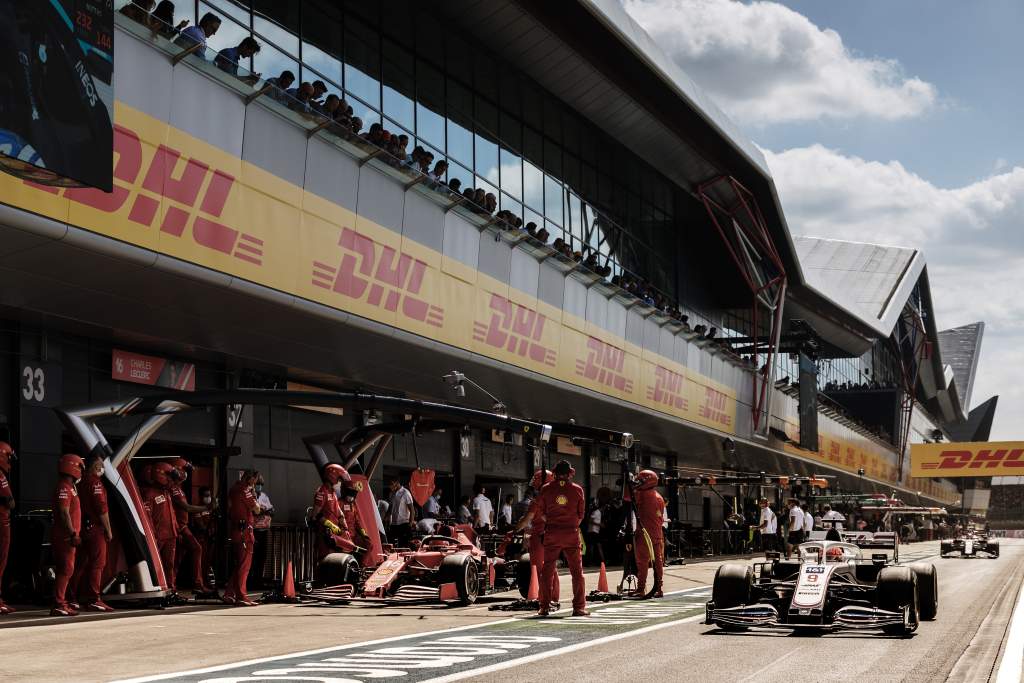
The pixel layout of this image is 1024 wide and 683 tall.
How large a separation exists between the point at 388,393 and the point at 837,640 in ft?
54.0

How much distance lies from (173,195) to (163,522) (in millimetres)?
4827

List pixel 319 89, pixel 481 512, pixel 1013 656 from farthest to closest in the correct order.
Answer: pixel 481 512 → pixel 319 89 → pixel 1013 656

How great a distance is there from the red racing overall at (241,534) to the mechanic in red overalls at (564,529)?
4.61 metres

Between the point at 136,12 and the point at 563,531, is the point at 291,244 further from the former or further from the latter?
the point at 563,531

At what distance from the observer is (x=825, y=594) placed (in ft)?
42.7

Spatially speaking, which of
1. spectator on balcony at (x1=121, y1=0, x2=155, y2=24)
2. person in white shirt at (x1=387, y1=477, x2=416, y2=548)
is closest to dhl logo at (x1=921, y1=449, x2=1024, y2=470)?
person in white shirt at (x1=387, y1=477, x2=416, y2=548)

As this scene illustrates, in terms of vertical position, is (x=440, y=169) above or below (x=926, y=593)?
above

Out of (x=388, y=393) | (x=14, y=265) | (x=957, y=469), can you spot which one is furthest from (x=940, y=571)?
(x=957, y=469)

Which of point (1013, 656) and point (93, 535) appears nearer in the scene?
point (1013, 656)

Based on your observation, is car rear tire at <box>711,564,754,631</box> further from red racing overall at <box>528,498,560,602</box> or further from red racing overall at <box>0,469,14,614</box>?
red racing overall at <box>0,469,14,614</box>

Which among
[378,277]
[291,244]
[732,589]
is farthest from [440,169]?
[732,589]

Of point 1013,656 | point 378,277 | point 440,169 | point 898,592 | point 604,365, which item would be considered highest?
point 440,169

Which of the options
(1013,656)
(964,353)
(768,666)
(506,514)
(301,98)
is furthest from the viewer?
(964,353)

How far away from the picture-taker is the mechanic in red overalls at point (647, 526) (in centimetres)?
1841
